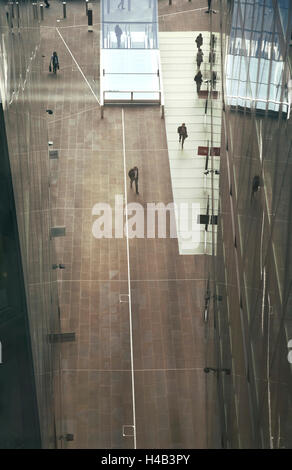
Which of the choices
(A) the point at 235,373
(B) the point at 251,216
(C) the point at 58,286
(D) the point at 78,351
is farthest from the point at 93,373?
(B) the point at 251,216

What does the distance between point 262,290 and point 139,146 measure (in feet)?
86.7

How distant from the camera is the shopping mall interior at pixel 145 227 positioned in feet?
41.0

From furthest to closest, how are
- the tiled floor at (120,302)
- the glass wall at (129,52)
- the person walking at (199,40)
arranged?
1. the person walking at (199,40)
2. the glass wall at (129,52)
3. the tiled floor at (120,302)

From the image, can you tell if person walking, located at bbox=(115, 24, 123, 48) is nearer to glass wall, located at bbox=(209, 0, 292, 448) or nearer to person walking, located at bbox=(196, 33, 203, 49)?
person walking, located at bbox=(196, 33, 203, 49)

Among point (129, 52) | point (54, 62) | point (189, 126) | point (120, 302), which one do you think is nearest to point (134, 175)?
point (189, 126)

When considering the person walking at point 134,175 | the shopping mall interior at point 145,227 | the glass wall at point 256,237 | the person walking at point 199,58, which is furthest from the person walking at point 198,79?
the glass wall at point 256,237

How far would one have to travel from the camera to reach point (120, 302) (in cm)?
3081

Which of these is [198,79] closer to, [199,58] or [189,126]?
[199,58]

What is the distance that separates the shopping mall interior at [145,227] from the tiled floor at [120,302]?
0.21ft

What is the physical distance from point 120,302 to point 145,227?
471cm

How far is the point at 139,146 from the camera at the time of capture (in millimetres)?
40062

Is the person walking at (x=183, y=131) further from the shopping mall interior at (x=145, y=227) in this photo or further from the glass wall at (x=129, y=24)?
the glass wall at (x=129, y=24)

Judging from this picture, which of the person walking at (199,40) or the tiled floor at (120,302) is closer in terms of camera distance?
the tiled floor at (120,302)

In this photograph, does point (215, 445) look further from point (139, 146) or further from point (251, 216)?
point (139, 146)
